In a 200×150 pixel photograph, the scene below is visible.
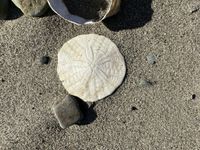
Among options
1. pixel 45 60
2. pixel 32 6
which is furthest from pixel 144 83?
pixel 32 6

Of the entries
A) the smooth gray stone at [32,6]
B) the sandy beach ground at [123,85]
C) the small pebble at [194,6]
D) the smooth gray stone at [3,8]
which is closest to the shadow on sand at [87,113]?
the sandy beach ground at [123,85]

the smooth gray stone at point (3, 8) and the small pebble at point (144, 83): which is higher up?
the smooth gray stone at point (3, 8)

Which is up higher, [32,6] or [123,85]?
[32,6]

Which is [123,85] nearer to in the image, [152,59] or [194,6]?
[152,59]

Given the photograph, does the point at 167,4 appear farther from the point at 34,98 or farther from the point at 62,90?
the point at 34,98

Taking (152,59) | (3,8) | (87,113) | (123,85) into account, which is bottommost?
(87,113)

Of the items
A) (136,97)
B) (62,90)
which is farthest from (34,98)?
(136,97)

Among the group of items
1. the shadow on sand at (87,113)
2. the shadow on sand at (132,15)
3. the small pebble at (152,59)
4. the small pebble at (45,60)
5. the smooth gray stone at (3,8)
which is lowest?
the shadow on sand at (87,113)

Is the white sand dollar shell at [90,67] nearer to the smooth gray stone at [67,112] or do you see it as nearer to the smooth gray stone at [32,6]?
the smooth gray stone at [67,112]
